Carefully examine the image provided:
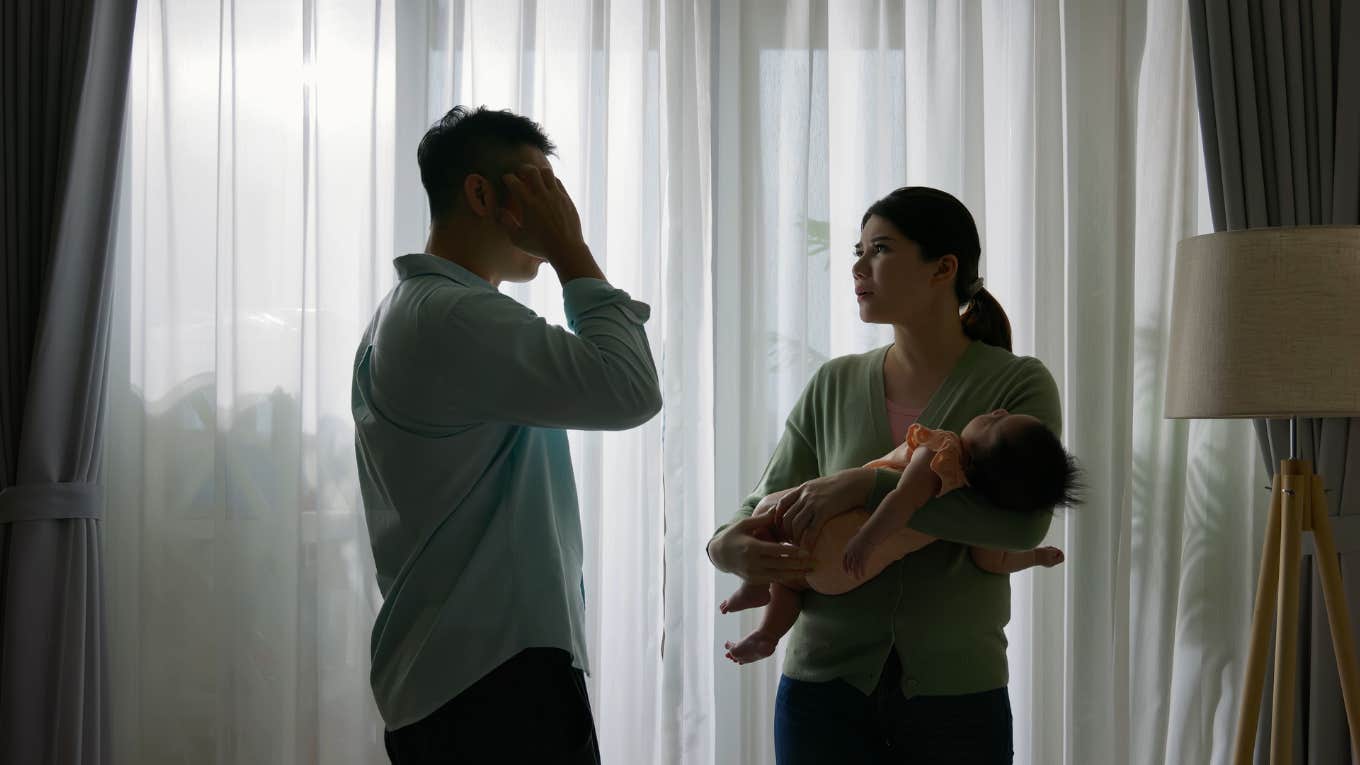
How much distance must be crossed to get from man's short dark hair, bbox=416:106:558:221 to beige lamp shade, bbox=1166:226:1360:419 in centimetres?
128

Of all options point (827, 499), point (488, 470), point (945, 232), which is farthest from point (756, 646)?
point (945, 232)

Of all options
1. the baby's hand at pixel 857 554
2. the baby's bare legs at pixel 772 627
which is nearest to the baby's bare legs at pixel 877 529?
the baby's hand at pixel 857 554

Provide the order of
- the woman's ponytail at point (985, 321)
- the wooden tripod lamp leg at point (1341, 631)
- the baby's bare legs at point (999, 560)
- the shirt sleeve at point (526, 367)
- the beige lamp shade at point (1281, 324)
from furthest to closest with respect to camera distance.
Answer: the wooden tripod lamp leg at point (1341, 631)
the beige lamp shade at point (1281, 324)
the woman's ponytail at point (985, 321)
the baby's bare legs at point (999, 560)
the shirt sleeve at point (526, 367)

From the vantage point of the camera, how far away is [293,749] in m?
2.40

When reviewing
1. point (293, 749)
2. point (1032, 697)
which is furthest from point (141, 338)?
point (1032, 697)

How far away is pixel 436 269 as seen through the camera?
4.00ft

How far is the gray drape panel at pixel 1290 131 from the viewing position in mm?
2221

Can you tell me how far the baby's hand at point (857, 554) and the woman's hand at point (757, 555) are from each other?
64 millimetres

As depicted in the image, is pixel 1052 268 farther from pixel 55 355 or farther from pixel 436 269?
pixel 55 355

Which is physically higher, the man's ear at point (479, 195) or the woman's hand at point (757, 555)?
the man's ear at point (479, 195)

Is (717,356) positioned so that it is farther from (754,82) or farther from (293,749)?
(293,749)

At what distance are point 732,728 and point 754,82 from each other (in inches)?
61.1

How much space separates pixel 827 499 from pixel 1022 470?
260mm

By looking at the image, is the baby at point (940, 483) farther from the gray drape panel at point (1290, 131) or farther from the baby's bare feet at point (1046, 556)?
the gray drape panel at point (1290, 131)
